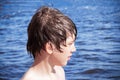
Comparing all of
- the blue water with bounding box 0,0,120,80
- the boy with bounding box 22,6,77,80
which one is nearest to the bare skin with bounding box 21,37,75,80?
the boy with bounding box 22,6,77,80

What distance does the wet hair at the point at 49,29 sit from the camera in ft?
3.40

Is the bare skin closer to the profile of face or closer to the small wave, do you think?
the profile of face

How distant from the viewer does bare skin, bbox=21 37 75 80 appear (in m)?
1.06

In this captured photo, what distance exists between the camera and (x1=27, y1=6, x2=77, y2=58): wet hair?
3.40ft

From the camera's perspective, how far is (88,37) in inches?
80.7

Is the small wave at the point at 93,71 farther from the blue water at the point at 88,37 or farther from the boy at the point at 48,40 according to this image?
the boy at the point at 48,40

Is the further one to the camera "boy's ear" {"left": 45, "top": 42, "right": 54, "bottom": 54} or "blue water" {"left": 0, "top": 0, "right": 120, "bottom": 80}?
"blue water" {"left": 0, "top": 0, "right": 120, "bottom": 80}

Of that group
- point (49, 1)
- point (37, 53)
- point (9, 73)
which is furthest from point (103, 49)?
point (37, 53)

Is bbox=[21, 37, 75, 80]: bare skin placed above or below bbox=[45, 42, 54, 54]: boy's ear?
below

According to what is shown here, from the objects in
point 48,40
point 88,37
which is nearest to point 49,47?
point 48,40

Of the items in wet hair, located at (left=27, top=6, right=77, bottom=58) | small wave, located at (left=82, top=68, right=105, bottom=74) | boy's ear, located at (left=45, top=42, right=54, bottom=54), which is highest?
wet hair, located at (left=27, top=6, right=77, bottom=58)

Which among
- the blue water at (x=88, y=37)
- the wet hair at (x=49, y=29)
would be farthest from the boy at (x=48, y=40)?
the blue water at (x=88, y=37)

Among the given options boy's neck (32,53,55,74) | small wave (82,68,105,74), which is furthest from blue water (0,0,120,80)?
boy's neck (32,53,55,74)

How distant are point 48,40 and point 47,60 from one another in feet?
0.25
